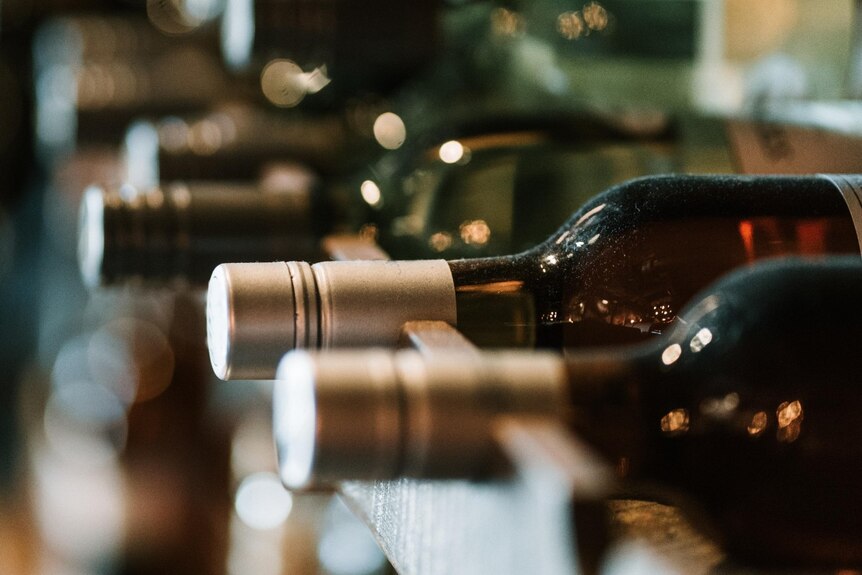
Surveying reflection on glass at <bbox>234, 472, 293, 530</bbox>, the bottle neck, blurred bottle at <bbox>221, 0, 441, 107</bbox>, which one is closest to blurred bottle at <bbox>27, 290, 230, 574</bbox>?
reflection on glass at <bbox>234, 472, 293, 530</bbox>

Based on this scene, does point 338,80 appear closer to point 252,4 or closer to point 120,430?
point 252,4

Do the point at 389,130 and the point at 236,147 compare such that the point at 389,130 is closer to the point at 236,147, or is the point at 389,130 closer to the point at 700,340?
the point at 236,147

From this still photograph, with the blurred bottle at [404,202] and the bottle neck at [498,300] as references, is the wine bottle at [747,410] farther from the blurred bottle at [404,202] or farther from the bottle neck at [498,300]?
the blurred bottle at [404,202]

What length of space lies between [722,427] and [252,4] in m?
0.37

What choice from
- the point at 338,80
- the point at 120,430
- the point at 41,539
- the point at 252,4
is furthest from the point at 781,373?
the point at 41,539

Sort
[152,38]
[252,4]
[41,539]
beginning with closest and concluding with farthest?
[252,4], [152,38], [41,539]

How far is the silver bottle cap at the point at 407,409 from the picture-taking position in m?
0.19

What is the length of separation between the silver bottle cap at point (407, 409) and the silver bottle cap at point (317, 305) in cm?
6

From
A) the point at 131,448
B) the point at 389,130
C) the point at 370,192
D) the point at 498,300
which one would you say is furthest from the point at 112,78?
the point at 498,300

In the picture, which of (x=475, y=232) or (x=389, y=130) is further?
(x=389, y=130)

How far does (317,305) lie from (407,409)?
0.25 ft

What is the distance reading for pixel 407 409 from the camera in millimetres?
196

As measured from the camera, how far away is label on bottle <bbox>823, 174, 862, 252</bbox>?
1.01 ft

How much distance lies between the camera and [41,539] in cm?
139
